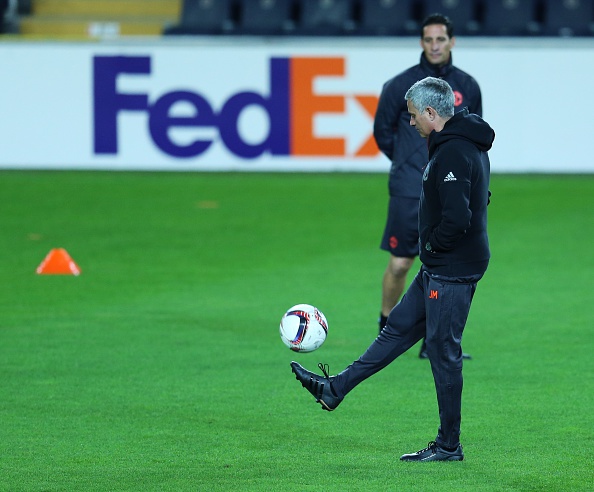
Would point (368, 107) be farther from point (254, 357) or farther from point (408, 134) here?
point (254, 357)

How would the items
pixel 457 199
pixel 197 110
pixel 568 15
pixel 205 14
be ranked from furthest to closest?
1. pixel 205 14
2. pixel 568 15
3. pixel 197 110
4. pixel 457 199

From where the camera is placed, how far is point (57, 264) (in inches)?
497

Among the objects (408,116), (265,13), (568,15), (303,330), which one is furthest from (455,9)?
(303,330)

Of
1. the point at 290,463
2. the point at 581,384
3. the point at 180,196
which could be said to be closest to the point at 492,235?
the point at 180,196

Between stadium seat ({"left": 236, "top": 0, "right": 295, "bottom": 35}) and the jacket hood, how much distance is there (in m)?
17.3

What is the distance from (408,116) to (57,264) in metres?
4.64

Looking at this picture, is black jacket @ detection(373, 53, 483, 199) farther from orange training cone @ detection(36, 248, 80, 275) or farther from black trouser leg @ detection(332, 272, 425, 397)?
orange training cone @ detection(36, 248, 80, 275)

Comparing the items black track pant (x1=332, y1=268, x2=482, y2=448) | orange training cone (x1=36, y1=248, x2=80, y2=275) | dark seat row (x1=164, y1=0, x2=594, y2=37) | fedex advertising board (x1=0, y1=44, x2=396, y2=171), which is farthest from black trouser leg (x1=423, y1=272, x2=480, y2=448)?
dark seat row (x1=164, y1=0, x2=594, y2=37)

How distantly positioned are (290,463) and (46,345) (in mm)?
3499

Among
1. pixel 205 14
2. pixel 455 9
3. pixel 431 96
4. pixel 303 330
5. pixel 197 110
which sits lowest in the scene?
pixel 303 330

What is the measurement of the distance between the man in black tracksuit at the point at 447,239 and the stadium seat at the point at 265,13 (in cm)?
1729

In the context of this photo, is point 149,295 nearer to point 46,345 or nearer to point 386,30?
point 46,345

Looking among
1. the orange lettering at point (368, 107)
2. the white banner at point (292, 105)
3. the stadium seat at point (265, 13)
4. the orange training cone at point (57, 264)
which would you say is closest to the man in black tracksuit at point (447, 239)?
the orange training cone at point (57, 264)

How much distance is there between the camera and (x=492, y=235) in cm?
1527
